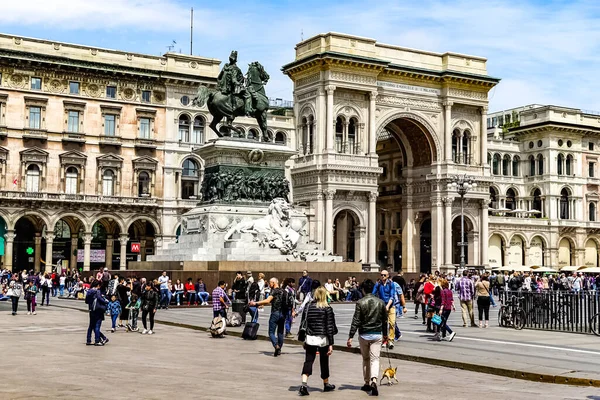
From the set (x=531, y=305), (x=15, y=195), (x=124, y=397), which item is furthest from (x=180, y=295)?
(x=15, y=195)

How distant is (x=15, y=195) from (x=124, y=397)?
5239cm

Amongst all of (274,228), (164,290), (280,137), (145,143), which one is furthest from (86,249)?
(164,290)

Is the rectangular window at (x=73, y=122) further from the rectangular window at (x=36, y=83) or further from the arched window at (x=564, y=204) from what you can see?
the arched window at (x=564, y=204)

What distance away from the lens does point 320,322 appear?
1330 cm

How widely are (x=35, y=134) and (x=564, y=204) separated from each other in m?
A: 53.8

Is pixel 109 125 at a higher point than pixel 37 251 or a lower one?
higher

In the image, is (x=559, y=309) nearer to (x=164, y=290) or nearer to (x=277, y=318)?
(x=277, y=318)

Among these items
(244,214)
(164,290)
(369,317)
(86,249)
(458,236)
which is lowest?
(164,290)

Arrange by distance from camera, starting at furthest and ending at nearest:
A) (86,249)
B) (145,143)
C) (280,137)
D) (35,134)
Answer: (280,137) < (145,143) < (86,249) < (35,134)

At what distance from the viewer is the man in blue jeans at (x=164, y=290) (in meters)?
31.9

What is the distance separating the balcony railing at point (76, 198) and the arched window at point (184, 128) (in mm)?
5537

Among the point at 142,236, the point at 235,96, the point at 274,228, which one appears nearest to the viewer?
the point at 274,228

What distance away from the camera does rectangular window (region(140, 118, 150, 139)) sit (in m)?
66.9

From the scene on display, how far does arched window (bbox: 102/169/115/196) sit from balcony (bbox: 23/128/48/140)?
5.29 meters
